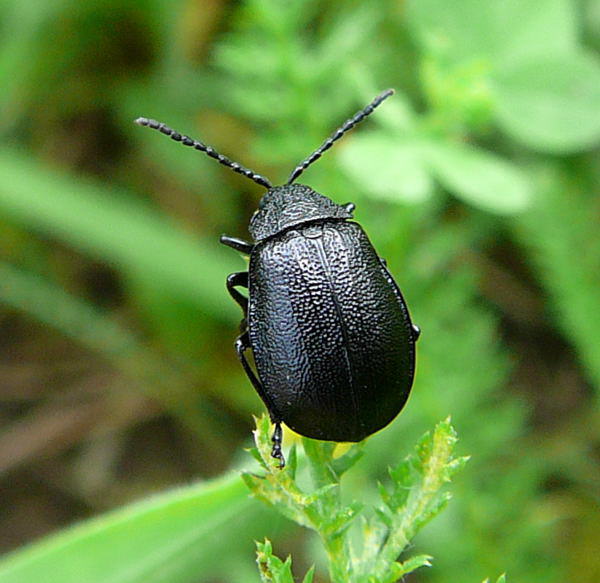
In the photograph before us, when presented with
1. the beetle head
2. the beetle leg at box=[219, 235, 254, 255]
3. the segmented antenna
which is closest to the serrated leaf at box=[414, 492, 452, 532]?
the beetle head

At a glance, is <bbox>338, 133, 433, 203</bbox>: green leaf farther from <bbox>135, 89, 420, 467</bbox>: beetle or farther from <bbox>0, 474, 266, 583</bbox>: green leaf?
<bbox>0, 474, 266, 583</bbox>: green leaf

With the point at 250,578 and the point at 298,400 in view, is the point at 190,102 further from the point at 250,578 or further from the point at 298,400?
the point at 298,400

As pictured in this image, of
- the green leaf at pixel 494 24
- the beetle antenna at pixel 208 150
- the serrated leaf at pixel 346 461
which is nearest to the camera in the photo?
the serrated leaf at pixel 346 461

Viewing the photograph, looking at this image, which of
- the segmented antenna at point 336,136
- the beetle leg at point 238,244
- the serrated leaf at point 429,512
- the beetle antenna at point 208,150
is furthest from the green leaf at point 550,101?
the serrated leaf at point 429,512

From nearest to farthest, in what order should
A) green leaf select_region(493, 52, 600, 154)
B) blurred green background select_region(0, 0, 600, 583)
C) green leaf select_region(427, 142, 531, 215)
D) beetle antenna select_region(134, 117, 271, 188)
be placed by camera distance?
1. beetle antenna select_region(134, 117, 271, 188)
2. green leaf select_region(427, 142, 531, 215)
3. blurred green background select_region(0, 0, 600, 583)
4. green leaf select_region(493, 52, 600, 154)

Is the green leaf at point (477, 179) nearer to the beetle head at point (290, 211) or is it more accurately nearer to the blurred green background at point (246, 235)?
the blurred green background at point (246, 235)

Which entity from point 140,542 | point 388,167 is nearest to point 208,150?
point 388,167

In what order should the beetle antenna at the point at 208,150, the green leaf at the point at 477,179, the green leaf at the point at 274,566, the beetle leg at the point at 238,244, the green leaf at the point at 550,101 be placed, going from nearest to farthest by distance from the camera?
the green leaf at the point at 274,566 < the beetle leg at the point at 238,244 < the beetle antenna at the point at 208,150 < the green leaf at the point at 477,179 < the green leaf at the point at 550,101

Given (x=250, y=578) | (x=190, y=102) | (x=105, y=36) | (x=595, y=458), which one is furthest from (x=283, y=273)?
(x=105, y=36)
